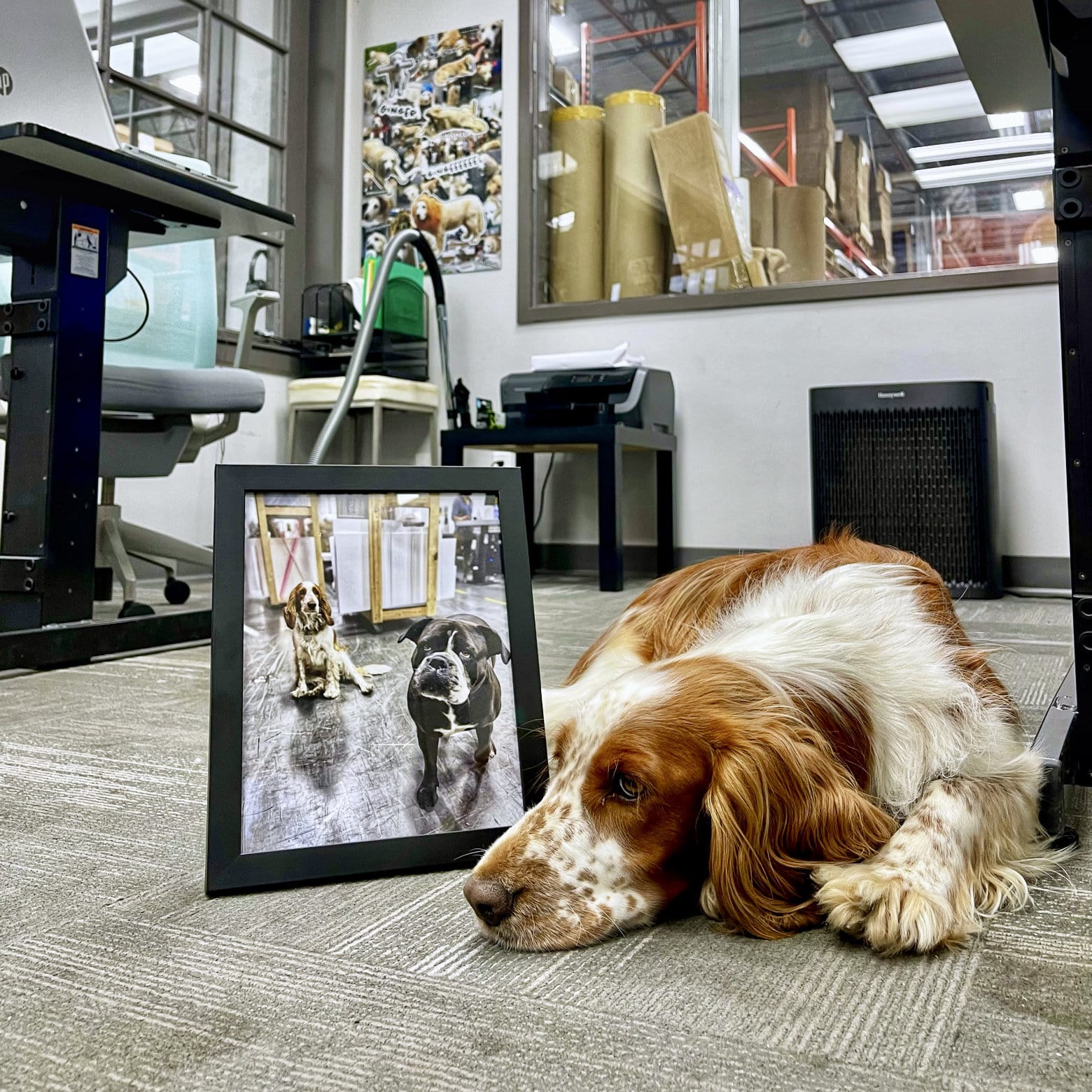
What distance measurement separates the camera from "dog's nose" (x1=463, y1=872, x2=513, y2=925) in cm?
69

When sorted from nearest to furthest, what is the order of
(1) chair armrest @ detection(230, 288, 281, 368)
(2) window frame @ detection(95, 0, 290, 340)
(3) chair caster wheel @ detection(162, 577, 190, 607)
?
(3) chair caster wheel @ detection(162, 577, 190, 607)
(1) chair armrest @ detection(230, 288, 281, 368)
(2) window frame @ detection(95, 0, 290, 340)

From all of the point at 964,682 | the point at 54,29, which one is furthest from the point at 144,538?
the point at 964,682

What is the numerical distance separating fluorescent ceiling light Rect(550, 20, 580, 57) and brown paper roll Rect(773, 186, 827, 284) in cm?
111

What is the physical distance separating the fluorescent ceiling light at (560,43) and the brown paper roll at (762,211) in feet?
3.32

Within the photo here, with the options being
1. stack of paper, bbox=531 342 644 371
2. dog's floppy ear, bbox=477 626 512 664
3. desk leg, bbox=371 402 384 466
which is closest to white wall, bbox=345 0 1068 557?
stack of paper, bbox=531 342 644 371

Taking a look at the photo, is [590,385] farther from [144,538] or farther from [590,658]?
[590,658]

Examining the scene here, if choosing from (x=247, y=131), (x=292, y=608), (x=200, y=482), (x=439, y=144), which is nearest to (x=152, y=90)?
(x=247, y=131)

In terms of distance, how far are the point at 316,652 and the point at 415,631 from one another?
0.28 ft

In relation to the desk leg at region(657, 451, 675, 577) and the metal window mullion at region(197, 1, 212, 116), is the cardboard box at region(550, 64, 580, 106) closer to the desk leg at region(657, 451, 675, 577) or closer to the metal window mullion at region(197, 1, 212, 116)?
the metal window mullion at region(197, 1, 212, 116)

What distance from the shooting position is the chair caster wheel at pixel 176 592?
2844 millimetres

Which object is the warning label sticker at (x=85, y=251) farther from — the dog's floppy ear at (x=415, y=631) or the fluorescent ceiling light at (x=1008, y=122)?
the fluorescent ceiling light at (x=1008, y=122)

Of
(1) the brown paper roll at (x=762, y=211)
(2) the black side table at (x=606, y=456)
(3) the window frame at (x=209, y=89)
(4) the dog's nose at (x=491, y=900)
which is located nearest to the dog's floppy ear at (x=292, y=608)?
(4) the dog's nose at (x=491, y=900)

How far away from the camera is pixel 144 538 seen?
9.41ft

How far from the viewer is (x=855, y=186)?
3.76 m
